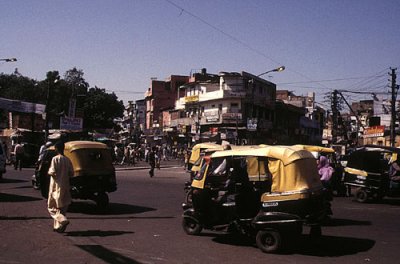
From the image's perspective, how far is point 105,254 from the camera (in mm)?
7828

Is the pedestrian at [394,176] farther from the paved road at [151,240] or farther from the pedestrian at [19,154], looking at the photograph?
the pedestrian at [19,154]

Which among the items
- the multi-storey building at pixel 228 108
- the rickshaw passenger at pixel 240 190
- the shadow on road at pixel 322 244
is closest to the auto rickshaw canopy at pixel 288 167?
the rickshaw passenger at pixel 240 190

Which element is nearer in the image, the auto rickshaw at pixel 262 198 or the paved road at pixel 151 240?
the paved road at pixel 151 240

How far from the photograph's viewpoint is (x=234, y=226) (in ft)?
30.6

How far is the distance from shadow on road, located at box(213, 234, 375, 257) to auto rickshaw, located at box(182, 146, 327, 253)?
0.66ft

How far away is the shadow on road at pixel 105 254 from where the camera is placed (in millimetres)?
7383

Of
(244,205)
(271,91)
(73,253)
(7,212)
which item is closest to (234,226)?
(244,205)

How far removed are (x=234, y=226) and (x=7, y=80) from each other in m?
80.7

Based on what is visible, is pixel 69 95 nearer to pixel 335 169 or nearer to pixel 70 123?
pixel 70 123

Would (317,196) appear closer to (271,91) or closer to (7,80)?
(271,91)

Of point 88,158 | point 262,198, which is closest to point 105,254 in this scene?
point 262,198

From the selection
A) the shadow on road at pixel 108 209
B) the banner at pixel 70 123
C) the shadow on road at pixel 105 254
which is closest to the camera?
the shadow on road at pixel 105 254

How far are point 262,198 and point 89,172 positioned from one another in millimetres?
6299

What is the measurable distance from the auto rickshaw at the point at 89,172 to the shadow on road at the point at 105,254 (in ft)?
16.7
